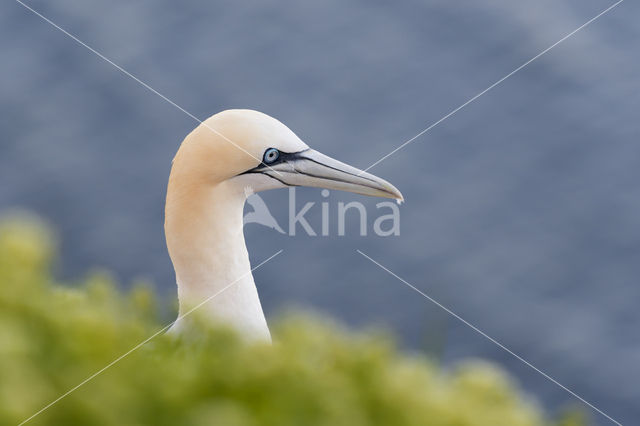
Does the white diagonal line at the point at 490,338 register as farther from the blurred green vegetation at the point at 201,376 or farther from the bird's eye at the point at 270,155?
the blurred green vegetation at the point at 201,376

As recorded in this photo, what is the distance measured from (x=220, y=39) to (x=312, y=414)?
8.57 meters

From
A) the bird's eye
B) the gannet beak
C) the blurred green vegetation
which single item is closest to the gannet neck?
the bird's eye

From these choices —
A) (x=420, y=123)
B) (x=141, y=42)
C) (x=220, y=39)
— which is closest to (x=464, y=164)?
(x=420, y=123)

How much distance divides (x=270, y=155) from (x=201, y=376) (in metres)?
3.26

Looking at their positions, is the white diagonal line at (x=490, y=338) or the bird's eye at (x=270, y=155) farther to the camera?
the white diagonal line at (x=490, y=338)

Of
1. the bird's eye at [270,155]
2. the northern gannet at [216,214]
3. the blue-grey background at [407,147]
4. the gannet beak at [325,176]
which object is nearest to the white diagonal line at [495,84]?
the blue-grey background at [407,147]

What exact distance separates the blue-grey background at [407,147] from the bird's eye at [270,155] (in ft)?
10.2

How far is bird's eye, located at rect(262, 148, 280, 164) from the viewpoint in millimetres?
4754

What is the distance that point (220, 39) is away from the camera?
9766mm

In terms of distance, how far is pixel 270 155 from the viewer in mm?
4793

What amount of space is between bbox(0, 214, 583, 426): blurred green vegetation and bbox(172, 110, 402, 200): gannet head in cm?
276

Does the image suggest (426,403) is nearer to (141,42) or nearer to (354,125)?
(354,125)

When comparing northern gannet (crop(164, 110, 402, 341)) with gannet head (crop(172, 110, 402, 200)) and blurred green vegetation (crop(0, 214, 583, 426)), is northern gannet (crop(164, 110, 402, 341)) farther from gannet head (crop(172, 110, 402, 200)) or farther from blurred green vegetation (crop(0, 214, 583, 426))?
blurred green vegetation (crop(0, 214, 583, 426))

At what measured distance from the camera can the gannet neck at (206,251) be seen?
4527mm
